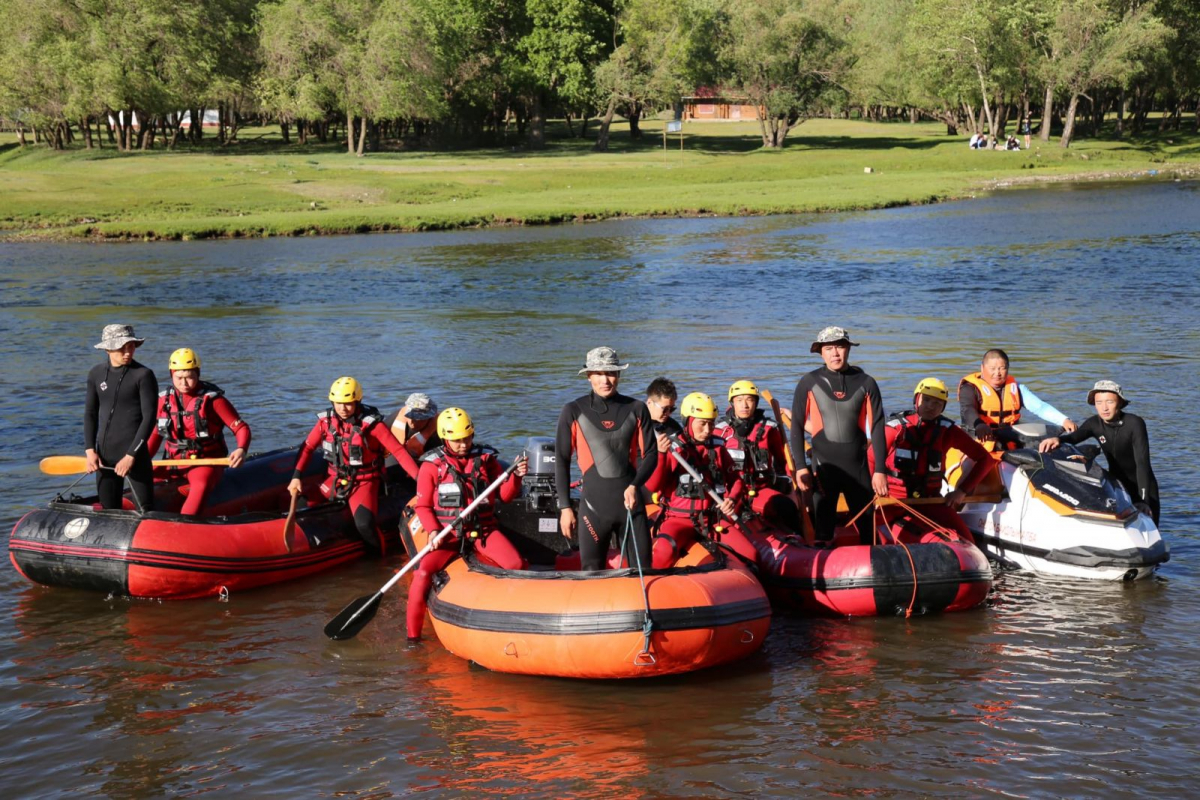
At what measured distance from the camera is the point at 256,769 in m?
7.63

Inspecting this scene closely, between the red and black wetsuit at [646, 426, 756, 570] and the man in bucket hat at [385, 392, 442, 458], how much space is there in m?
2.90

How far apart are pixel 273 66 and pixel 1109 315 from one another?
52.4m

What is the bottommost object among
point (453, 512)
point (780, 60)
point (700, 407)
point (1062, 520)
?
point (1062, 520)

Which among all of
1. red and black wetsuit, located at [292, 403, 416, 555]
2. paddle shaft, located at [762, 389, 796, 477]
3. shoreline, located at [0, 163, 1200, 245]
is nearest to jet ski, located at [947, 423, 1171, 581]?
paddle shaft, located at [762, 389, 796, 477]

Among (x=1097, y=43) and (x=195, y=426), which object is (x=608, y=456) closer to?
(x=195, y=426)

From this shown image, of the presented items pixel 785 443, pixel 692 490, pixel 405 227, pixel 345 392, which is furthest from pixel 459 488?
pixel 405 227

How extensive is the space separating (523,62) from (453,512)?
228 ft

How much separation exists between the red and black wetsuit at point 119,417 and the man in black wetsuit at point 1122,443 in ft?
24.7

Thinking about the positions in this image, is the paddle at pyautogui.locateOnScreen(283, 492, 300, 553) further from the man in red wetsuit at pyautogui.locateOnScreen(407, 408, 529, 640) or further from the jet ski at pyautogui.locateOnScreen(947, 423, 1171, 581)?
the jet ski at pyautogui.locateOnScreen(947, 423, 1171, 581)

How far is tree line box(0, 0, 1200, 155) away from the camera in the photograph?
63062 millimetres

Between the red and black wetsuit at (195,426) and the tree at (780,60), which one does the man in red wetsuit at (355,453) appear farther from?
the tree at (780,60)

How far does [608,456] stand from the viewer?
8.62 meters

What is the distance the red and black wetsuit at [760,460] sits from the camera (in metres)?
10.2

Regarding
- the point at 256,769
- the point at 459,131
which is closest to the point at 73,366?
the point at 256,769
